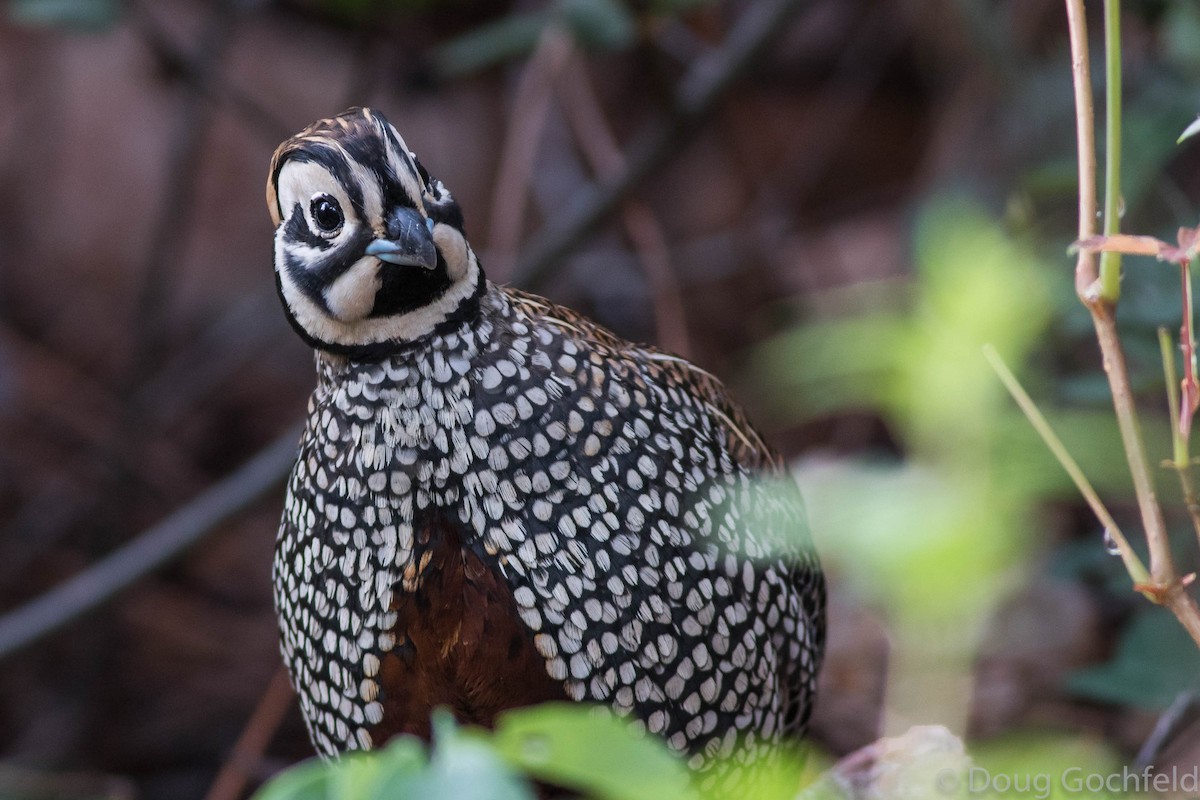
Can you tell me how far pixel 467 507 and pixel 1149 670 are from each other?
142 cm

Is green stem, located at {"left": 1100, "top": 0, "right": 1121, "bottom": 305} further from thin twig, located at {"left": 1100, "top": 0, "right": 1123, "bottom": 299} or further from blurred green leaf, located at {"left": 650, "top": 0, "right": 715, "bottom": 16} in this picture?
blurred green leaf, located at {"left": 650, "top": 0, "right": 715, "bottom": 16}

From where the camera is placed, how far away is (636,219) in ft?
12.2

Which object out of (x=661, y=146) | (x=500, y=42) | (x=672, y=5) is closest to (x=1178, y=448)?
(x=672, y=5)

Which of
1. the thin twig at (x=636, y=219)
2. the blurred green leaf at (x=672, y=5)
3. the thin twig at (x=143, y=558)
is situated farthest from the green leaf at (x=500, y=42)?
the thin twig at (x=143, y=558)

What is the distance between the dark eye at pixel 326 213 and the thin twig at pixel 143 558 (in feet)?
4.96

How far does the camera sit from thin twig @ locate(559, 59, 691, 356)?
291cm

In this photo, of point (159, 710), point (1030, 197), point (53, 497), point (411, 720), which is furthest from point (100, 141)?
point (411, 720)

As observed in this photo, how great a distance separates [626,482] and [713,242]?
319 cm

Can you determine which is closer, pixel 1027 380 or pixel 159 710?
pixel 1027 380

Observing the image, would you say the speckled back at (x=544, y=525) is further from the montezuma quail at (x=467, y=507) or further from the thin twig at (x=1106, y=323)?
the thin twig at (x=1106, y=323)

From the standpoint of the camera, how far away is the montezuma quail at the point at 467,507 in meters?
1.64

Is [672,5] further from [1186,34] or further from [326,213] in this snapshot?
[326,213]

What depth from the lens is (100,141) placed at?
177 inches

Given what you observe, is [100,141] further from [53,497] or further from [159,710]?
[159,710]
